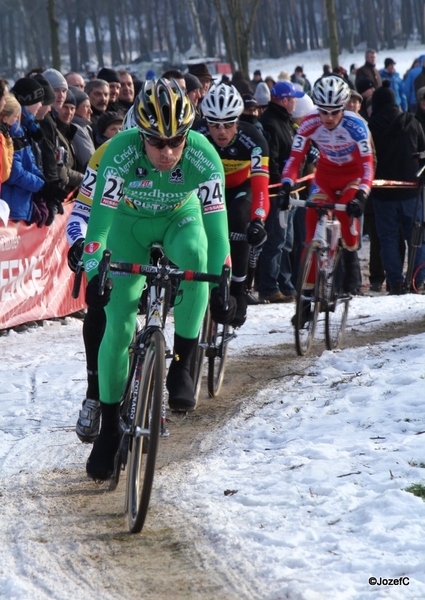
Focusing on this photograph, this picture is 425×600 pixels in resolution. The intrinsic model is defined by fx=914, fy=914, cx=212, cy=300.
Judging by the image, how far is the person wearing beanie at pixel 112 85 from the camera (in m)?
13.1

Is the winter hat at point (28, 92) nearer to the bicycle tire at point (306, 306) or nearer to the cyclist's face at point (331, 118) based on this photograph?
the cyclist's face at point (331, 118)

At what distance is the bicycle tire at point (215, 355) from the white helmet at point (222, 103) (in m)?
1.68

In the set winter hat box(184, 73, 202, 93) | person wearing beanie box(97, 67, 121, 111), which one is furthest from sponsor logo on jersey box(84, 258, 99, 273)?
winter hat box(184, 73, 202, 93)

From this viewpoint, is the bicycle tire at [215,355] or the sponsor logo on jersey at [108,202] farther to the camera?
the bicycle tire at [215,355]

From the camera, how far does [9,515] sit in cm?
479

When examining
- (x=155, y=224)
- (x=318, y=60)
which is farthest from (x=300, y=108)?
(x=318, y=60)

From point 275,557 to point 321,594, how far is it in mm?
422

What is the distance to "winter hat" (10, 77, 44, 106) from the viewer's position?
9727 mm

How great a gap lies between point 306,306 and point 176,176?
3.88 metres

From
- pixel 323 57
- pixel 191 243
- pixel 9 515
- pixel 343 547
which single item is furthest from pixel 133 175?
pixel 323 57

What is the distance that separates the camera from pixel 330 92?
8.72 m

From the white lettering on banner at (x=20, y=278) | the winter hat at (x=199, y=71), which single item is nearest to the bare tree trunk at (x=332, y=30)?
the winter hat at (x=199, y=71)

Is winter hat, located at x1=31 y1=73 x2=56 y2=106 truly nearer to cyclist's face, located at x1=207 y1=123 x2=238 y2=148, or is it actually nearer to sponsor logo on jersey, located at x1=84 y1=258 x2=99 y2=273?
cyclist's face, located at x1=207 y1=123 x2=238 y2=148
